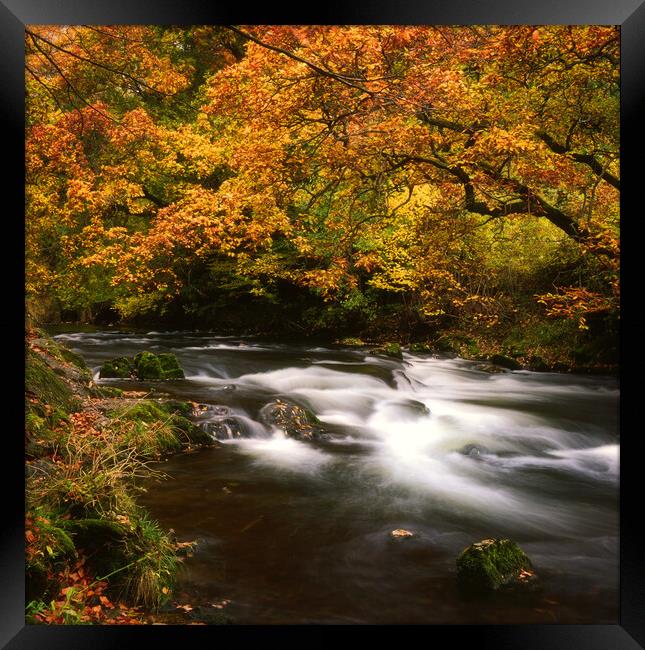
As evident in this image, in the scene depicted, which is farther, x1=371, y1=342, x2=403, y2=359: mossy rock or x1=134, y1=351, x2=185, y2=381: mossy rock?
x1=371, y1=342, x2=403, y2=359: mossy rock

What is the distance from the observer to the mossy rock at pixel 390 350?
189 inches

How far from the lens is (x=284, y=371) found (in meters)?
5.18

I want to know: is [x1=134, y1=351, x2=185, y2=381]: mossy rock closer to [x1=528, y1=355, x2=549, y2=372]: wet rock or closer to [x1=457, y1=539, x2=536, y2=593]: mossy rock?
[x1=457, y1=539, x2=536, y2=593]: mossy rock

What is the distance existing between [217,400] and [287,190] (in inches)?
78.3

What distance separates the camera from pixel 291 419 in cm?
481

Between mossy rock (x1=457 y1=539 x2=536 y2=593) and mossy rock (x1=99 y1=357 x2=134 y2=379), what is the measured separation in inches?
114

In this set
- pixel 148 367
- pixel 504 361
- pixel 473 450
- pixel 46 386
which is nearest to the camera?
pixel 46 386

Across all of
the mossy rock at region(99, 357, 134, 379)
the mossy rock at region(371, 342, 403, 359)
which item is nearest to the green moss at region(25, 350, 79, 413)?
the mossy rock at region(99, 357, 134, 379)

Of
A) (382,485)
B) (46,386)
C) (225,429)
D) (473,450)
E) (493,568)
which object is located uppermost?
(46,386)

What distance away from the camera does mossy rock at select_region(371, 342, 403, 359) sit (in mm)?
4801

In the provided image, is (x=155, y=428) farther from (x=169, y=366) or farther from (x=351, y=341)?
(x=351, y=341)

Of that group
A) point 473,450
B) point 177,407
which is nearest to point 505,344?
point 473,450
